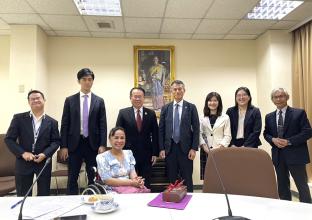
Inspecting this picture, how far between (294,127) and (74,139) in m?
2.34

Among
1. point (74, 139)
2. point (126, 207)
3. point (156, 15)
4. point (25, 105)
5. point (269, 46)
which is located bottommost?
point (126, 207)

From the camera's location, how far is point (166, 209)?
1322mm

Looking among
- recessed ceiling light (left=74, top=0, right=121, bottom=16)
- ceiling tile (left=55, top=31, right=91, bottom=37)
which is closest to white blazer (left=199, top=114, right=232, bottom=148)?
recessed ceiling light (left=74, top=0, right=121, bottom=16)

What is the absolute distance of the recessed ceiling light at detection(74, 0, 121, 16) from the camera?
3.40m

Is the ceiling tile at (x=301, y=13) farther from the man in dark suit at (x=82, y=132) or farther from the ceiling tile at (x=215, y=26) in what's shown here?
the man in dark suit at (x=82, y=132)

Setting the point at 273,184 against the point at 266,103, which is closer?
the point at 273,184

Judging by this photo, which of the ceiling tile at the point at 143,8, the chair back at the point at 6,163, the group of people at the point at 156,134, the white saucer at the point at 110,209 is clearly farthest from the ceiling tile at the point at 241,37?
the white saucer at the point at 110,209

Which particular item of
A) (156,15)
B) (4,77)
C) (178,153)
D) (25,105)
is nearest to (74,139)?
(178,153)

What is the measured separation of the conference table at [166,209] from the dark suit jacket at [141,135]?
1.38 metres

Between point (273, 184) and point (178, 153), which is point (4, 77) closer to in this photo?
point (178, 153)

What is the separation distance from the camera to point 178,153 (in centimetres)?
289

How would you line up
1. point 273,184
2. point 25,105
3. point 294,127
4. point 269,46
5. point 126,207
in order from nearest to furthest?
point 126,207
point 273,184
point 294,127
point 25,105
point 269,46

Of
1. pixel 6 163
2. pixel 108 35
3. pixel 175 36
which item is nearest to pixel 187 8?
pixel 175 36

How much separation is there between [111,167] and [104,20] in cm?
249
